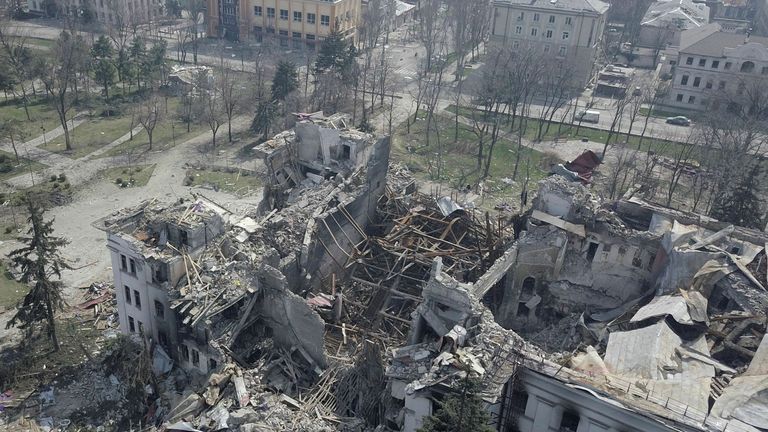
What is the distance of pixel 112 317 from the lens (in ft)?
118

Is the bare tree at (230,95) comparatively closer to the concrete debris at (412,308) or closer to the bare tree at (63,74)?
the bare tree at (63,74)

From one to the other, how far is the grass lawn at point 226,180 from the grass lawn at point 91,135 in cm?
1067

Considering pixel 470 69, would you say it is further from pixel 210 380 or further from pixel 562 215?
pixel 210 380

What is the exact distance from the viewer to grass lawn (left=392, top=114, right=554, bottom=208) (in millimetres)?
53875

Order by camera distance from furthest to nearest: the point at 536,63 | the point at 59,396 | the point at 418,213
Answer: the point at 536,63, the point at 418,213, the point at 59,396

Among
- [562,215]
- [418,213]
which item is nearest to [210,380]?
[418,213]

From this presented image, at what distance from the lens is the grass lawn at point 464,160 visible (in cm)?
5388

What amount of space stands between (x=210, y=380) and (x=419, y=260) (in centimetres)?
1370

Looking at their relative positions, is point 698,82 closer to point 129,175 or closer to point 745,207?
point 745,207

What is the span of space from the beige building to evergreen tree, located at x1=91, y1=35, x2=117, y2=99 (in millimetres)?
21036

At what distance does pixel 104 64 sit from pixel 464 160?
38556 millimetres

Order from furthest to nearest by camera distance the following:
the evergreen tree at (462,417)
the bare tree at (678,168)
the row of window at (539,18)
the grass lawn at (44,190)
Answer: the row of window at (539,18), the bare tree at (678,168), the grass lawn at (44,190), the evergreen tree at (462,417)

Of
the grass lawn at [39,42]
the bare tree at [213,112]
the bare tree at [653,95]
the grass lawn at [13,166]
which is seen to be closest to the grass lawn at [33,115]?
the grass lawn at [13,166]

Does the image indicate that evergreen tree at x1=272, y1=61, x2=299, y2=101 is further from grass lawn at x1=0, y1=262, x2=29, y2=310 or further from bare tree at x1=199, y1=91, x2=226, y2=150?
grass lawn at x1=0, y1=262, x2=29, y2=310
